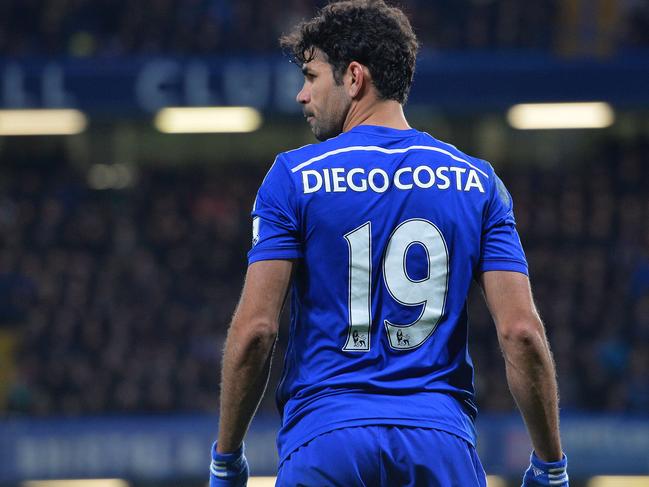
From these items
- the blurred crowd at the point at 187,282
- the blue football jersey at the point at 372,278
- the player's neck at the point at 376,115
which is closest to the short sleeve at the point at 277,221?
the blue football jersey at the point at 372,278

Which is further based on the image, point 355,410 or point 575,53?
point 575,53

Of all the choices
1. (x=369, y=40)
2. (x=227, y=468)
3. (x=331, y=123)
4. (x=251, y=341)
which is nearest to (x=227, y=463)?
(x=227, y=468)

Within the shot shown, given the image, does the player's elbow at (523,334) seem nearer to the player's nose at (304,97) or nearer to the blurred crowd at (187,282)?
the player's nose at (304,97)

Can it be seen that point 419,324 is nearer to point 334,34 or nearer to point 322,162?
point 322,162

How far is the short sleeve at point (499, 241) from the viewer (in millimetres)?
2477

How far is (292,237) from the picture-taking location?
7.91 ft

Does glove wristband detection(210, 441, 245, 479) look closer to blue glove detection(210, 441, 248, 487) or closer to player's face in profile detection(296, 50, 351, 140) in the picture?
blue glove detection(210, 441, 248, 487)

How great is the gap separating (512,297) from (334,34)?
682 millimetres

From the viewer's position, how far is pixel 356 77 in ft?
8.32

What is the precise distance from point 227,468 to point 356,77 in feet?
2.87

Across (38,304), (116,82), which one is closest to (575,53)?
(116,82)

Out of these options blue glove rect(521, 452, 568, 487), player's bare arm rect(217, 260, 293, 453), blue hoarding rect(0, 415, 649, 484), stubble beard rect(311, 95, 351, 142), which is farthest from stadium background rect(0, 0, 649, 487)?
player's bare arm rect(217, 260, 293, 453)

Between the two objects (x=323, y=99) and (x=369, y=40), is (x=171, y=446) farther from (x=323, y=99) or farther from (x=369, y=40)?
(x=369, y=40)

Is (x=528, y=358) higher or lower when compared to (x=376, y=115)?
lower
